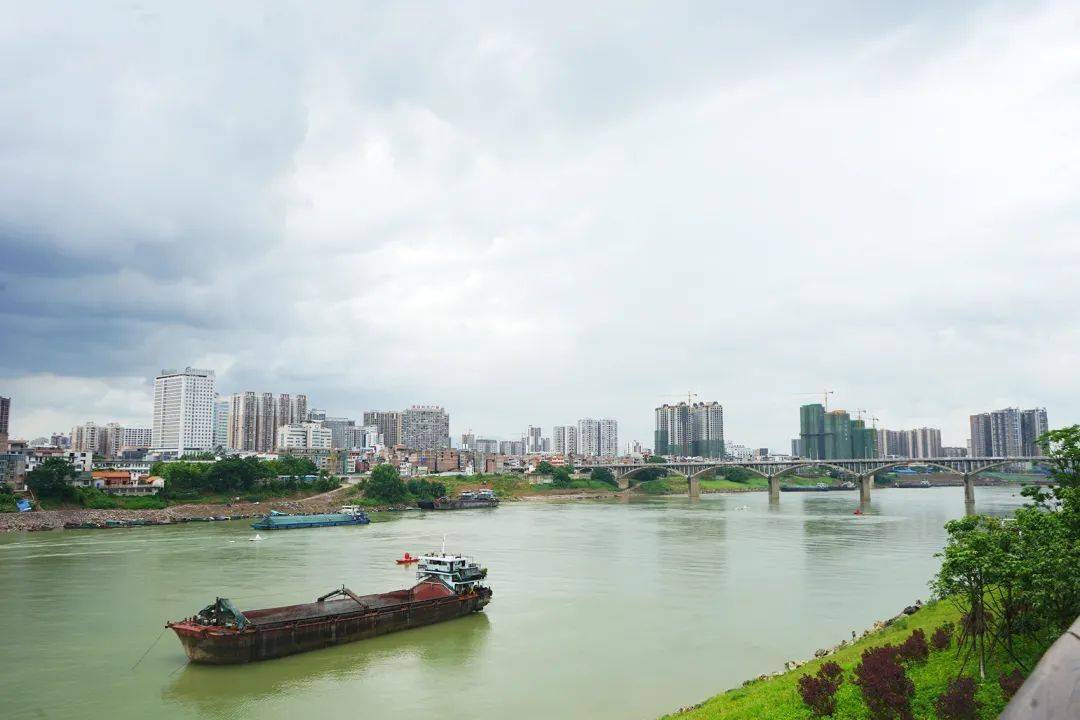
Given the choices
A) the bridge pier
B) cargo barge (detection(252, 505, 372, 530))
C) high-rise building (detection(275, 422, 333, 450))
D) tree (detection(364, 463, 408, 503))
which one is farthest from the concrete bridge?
high-rise building (detection(275, 422, 333, 450))

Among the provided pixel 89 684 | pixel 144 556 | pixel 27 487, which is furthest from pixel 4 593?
pixel 27 487

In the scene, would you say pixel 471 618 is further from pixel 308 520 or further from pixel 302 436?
pixel 302 436

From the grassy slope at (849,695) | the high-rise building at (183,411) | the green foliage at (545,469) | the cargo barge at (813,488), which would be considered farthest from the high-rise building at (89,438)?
the grassy slope at (849,695)

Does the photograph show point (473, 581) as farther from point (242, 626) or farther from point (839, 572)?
point (839, 572)

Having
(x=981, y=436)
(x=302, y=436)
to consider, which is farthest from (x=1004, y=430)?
(x=302, y=436)

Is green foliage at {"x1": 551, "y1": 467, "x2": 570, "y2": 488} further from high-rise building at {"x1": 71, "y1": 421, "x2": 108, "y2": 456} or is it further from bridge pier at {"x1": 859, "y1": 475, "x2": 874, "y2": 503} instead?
high-rise building at {"x1": 71, "y1": 421, "x2": 108, "y2": 456}
